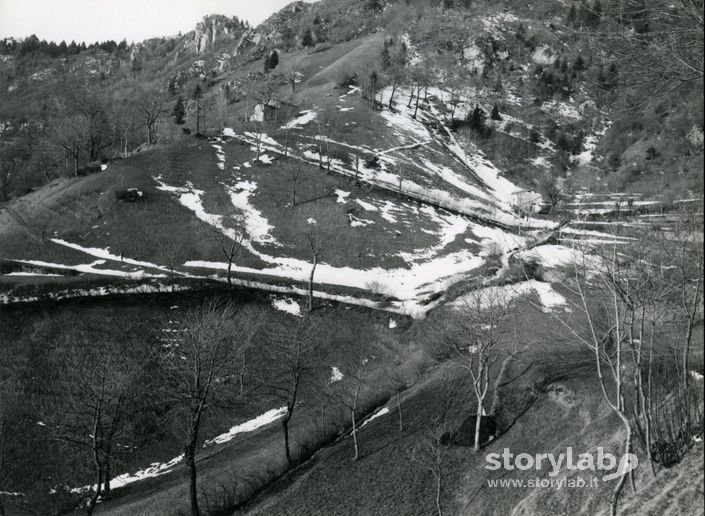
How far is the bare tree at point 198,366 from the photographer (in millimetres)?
23000

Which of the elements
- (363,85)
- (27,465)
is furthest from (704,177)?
(363,85)

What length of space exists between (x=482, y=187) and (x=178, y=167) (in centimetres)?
6353

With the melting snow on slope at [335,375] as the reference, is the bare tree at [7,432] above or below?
above

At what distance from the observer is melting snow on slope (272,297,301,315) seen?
4919 centimetres

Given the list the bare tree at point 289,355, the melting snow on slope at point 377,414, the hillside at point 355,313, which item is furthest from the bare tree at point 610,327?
the bare tree at point 289,355

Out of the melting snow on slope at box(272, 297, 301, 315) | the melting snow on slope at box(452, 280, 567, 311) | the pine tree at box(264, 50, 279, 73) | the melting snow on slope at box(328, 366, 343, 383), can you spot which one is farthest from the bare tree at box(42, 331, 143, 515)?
the pine tree at box(264, 50, 279, 73)

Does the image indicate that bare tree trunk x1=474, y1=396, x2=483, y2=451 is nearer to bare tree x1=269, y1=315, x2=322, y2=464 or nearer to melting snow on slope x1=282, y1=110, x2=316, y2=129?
bare tree x1=269, y1=315, x2=322, y2=464

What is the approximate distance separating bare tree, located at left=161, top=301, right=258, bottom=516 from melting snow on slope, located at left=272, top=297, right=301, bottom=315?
12.1ft

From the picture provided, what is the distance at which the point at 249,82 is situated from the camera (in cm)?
16012

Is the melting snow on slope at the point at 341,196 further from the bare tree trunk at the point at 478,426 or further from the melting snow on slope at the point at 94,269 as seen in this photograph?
the bare tree trunk at the point at 478,426

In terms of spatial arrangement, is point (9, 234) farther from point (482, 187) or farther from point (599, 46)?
point (482, 187)

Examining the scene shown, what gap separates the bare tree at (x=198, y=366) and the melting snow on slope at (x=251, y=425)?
1664 mm

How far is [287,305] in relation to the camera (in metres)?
50.0

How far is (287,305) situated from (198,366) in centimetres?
2639
